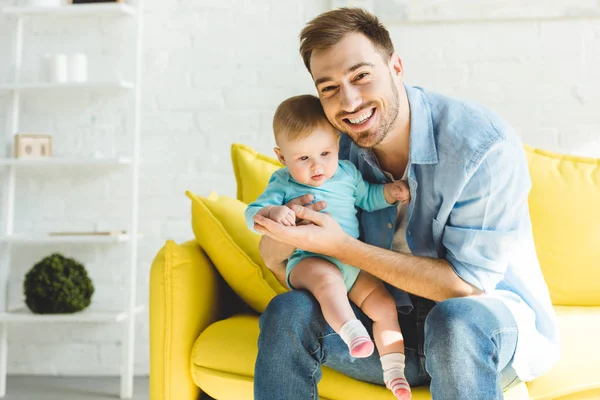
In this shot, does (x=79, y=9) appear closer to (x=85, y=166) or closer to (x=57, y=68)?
(x=57, y=68)

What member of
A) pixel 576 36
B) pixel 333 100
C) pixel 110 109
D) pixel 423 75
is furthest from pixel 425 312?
pixel 110 109

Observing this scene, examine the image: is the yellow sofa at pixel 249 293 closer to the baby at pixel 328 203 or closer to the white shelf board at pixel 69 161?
the baby at pixel 328 203

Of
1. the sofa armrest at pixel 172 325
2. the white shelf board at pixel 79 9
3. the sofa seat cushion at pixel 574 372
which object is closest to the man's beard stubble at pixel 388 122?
the sofa armrest at pixel 172 325

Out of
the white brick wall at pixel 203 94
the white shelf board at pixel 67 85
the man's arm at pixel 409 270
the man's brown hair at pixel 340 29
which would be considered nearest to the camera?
the man's arm at pixel 409 270

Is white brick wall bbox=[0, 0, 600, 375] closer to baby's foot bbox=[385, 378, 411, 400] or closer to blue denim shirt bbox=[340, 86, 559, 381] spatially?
blue denim shirt bbox=[340, 86, 559, 381]

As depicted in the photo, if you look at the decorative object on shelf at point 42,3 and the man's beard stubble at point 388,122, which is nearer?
the man's beard stubble at point 388,122

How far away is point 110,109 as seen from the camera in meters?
3.14

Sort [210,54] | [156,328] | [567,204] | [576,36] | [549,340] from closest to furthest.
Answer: [549,340] → [156,328] → [567,204] → [576,36] → [210,54]

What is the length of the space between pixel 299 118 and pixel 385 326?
0.53 meters

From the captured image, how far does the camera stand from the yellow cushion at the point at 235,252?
1793 mm

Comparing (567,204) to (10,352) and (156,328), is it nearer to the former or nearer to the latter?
(156,328)

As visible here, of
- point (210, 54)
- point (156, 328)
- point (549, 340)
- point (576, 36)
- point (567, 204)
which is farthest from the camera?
point (210, 54)

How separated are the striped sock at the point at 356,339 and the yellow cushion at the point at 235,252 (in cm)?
49

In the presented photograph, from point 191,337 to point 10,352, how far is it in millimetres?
1895
